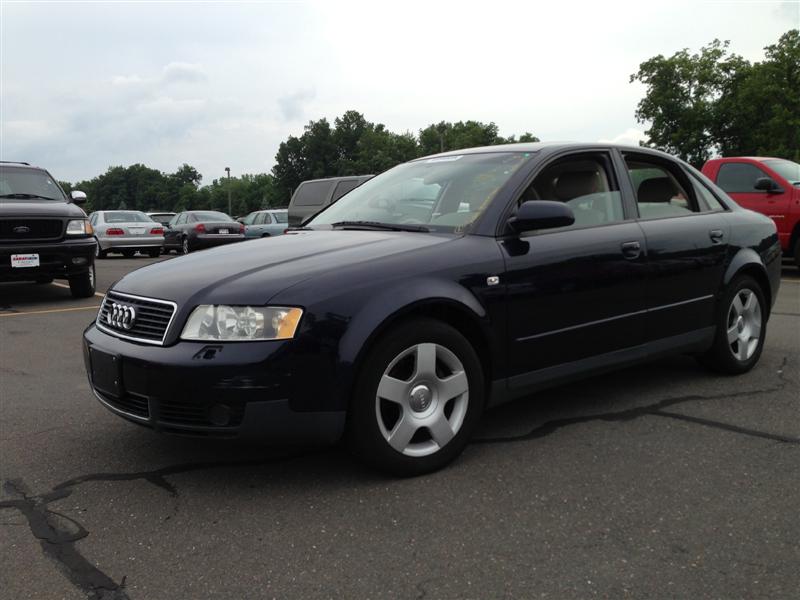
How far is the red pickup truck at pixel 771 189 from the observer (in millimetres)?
10781

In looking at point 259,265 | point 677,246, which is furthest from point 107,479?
point 677,246

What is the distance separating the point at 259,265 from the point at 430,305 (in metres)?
0.76

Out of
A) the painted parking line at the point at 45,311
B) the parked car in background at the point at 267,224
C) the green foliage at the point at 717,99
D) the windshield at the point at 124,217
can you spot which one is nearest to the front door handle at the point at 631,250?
the painted parking line at the point at 45,311

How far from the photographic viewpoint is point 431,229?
362cm

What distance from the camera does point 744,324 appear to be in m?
4.84

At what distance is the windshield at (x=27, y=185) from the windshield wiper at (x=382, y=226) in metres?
7.02

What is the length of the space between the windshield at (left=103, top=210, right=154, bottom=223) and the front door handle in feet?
64.2

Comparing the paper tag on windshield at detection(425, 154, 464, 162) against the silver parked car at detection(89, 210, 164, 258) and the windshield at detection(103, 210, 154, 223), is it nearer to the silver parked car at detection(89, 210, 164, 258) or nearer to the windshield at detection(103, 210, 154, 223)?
the silver parked car at detection(89, 210, 164, 258)

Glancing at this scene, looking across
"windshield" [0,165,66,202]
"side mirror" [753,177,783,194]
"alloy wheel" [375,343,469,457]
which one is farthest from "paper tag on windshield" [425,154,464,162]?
"side mirror" [753,177,783,194]

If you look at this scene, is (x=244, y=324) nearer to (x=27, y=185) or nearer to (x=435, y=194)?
(x=435, y=194)

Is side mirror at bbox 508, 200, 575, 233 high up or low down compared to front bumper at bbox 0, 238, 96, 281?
up

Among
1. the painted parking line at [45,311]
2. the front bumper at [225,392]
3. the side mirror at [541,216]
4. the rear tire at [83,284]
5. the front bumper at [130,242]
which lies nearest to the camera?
the front bumper at [225,392]

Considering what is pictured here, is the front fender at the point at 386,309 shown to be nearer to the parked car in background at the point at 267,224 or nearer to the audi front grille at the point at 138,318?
the audi front grille at the point at 138,318

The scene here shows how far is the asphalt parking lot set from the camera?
230 centimetres
